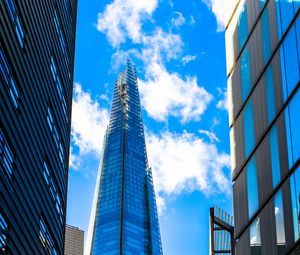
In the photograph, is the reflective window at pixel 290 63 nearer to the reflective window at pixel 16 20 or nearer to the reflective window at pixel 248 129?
the reflective window at pixel 248 129

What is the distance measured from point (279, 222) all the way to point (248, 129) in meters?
6.84

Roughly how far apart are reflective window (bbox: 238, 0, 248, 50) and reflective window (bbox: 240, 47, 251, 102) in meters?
0.88

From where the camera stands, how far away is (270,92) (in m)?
30.9

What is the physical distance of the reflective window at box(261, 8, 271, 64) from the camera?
105ft

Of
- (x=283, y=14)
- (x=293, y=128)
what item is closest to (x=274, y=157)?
(x=293, y=128)

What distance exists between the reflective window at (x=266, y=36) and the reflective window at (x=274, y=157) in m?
3.90

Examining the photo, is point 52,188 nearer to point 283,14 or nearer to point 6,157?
point 6,157

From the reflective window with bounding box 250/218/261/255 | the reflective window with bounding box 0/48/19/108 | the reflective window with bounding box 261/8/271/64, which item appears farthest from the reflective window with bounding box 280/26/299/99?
the reflective window with bounding box 0/48/19/108

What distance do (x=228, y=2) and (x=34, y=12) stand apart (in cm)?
1510

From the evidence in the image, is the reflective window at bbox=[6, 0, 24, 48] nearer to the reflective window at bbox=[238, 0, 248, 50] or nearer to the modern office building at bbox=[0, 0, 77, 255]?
the modern office building at bbox=[0, 0, 77, 255]

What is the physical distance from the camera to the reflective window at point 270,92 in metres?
30.4

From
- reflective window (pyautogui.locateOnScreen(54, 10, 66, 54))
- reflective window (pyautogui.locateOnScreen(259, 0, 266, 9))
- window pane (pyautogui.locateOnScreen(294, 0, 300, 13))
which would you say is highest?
reflective window (pyautogui.locateOnScreen(54, 10, 66, 54))

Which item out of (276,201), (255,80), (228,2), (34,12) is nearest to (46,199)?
(34,12)

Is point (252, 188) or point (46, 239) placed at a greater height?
point (46, 239)
